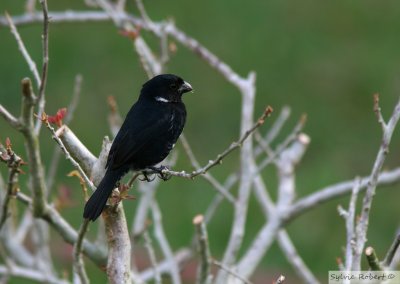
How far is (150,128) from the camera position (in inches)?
203

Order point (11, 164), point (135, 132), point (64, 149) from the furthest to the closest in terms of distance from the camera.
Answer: point (135, 132) < point (64, 149) < point (11, 164)

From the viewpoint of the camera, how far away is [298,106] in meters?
11.0

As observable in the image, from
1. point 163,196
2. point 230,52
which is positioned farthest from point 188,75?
point 163,196

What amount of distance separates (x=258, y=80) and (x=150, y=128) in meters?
6.16

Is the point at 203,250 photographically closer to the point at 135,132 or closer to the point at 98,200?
the point at 98,200

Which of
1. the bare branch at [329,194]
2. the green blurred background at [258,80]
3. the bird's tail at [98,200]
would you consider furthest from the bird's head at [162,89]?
the green blurred background at [258,80]

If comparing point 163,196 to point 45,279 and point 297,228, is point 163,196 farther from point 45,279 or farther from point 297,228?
point 45,279

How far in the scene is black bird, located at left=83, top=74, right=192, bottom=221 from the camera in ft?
16.1

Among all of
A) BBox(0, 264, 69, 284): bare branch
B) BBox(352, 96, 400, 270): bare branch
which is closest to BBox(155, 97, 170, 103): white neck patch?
BBox(0, 264, 69, 284): bare branch

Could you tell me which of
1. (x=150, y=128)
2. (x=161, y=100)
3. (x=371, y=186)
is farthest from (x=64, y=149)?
(x=161, y=100)

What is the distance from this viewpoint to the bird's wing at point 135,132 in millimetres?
4855

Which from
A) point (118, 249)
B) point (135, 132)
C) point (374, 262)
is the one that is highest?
point (135, 132)

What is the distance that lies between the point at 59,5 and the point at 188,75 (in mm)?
2552

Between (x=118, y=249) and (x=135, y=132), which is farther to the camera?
(x=135, y=132)
